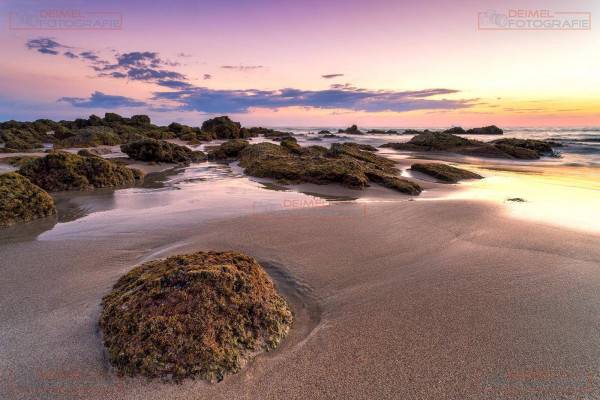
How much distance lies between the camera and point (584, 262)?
3.72 metres

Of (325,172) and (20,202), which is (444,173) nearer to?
(325,172)

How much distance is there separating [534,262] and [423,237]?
4.12ft

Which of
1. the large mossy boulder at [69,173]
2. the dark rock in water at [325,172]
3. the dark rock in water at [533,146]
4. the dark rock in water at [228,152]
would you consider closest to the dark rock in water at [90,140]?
the dark rock in water at [228,152]

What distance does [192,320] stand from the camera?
2.14m

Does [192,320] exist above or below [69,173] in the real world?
below

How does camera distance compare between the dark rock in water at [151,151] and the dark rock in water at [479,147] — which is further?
the dark rock in water at [479,147]

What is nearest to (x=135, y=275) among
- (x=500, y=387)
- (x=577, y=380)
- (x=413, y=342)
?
(x=413, y=342)

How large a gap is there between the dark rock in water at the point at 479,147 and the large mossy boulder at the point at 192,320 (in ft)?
71.3

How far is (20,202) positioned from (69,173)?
3040 millimetres

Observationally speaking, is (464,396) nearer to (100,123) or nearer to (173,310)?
(173,310)

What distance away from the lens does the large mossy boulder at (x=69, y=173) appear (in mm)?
7602

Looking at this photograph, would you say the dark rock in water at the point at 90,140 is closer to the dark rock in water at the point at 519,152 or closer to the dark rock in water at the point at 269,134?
the dark rock in water at the point at 269,134


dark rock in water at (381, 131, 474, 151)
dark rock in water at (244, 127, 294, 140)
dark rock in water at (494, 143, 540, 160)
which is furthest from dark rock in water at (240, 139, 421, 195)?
dark rock in water at (244, 127, 294, 140)

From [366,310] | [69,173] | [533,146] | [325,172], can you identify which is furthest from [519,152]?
[69,173]
